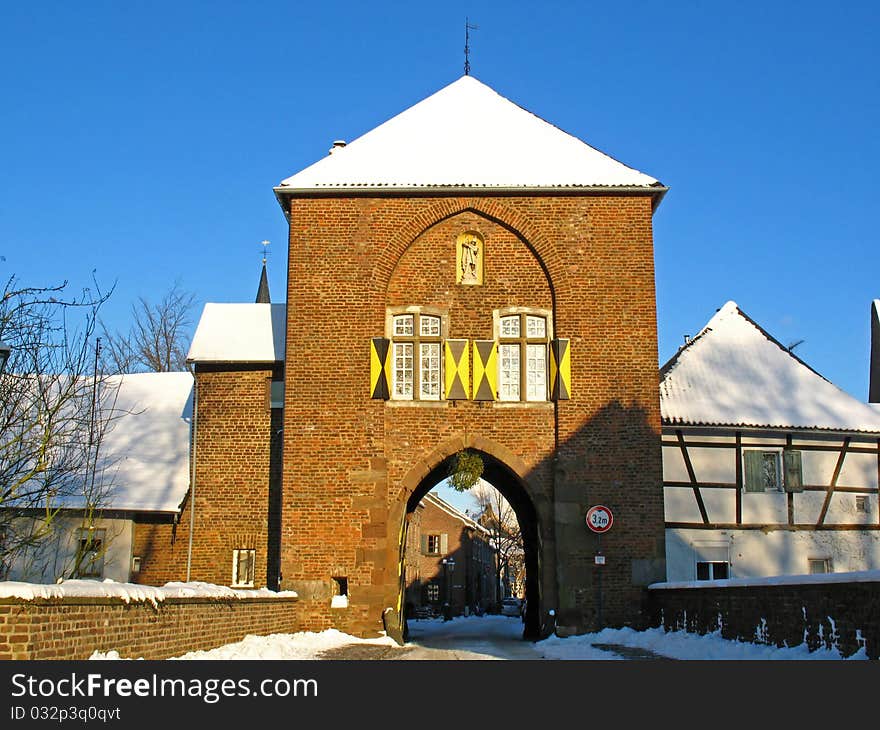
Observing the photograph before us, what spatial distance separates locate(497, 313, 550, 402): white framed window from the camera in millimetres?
22203

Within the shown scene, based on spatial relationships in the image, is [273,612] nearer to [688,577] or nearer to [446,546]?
[688,577]

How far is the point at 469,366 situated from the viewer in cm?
2216

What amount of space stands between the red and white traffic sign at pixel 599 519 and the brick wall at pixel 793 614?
113 inches

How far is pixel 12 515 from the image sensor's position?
20.8m

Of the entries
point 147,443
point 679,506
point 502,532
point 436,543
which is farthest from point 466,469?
point 502,532

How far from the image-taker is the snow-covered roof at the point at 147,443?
2423cm

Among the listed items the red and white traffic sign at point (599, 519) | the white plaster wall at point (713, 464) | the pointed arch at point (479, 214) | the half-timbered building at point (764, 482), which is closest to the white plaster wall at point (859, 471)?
the half-timbered building at point (764, 482)

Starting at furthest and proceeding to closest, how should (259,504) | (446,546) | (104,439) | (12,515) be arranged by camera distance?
(446,546), (104,439), (259,504), (12,515)

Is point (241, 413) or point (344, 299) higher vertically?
point (344, 299)

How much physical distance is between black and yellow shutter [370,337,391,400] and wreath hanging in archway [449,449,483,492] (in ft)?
6.59

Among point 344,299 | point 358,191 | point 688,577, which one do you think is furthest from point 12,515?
point 688,577

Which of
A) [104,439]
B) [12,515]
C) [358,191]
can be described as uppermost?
[358,191]

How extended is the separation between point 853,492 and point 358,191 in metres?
13.4

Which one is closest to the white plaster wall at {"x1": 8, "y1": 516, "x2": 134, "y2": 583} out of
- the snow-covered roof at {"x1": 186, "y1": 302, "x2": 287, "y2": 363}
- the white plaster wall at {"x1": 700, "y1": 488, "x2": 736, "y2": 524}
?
the snow-covered roof at {"x1": 186, "y1": 302, "x2": 287, "y2": 363}
